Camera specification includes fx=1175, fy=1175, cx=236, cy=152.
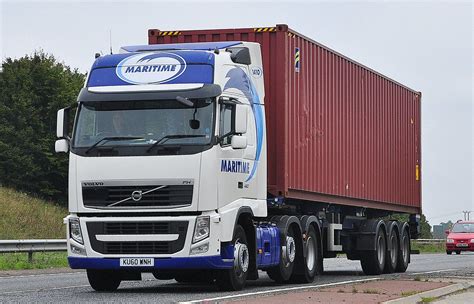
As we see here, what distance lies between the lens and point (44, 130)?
2451 inches

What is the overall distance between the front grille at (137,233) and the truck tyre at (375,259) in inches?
359

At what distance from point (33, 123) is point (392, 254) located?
38.5 meters

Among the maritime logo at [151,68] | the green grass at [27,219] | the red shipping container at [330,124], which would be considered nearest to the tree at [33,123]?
the green grass at [27,219]

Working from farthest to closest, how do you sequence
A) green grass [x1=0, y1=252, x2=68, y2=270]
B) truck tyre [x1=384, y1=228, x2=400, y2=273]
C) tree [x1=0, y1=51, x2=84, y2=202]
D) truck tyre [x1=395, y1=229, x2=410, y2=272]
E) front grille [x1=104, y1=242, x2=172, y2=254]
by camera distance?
tree [x1=0, y1=51, x2=84, y2=202]
green grass [x1=0, y1=252, x2=68, y2=270]
truck tyre [x1=395, y1=229, x2=410, y2=272]
truck tyre [x1=384, y1=228, x2=400, y2=273]
front grille [x1=104, y1=242, x2=172, y2=254]

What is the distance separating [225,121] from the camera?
56.8 ft

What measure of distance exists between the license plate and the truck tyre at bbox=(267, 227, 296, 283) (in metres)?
3.30

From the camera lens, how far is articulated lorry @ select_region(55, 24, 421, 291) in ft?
55.7

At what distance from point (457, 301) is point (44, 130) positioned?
48.2m

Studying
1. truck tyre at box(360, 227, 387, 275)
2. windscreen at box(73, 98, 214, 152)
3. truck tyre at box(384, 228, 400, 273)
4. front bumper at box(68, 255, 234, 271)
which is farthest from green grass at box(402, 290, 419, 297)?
truck tyre at box(384, 228, 400, 273)

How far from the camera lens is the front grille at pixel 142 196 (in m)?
16.9

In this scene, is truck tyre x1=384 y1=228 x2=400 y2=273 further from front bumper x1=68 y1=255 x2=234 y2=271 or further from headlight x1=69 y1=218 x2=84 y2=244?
headlight x1=69 y1=218 x2=84 y2=244

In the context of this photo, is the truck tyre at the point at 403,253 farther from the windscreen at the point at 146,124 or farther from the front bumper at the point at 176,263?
the windscreen at the point at 146,124

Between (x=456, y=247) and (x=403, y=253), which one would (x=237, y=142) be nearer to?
(x=403, y=253)

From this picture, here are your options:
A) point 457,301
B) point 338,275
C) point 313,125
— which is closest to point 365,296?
point 457,301
